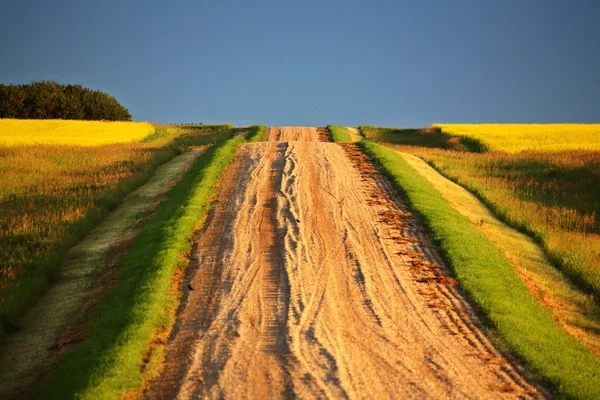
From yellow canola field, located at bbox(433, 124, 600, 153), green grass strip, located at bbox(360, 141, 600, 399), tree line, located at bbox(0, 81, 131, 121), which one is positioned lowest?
green grass strip, located at bbox(360, 141, 600, 399)

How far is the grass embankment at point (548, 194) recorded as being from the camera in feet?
64.1

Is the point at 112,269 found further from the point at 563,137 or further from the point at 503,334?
the point at 563,137

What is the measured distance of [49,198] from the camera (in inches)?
1001

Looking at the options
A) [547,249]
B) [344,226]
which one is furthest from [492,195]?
[344,226]

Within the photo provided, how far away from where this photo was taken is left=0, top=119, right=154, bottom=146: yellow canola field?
44.0 metres

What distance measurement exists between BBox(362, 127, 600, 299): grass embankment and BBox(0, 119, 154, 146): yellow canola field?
21.9 meters

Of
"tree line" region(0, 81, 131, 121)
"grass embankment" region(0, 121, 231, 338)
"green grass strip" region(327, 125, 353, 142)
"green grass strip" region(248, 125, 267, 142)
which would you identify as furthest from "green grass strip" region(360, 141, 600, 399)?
"tree line" region(0, 81, 131, 121)

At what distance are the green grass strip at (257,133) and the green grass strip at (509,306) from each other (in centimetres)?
2302

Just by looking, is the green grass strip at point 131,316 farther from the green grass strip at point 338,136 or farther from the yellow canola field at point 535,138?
the yellow canola field at point 535,138

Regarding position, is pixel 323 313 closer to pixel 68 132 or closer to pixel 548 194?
pixel 548 194

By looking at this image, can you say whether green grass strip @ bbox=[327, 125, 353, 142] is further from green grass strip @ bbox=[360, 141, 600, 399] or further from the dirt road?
the dirt road

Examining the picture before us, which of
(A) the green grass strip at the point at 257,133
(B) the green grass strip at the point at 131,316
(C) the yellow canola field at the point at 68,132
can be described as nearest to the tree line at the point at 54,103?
(C) the yellow canola field at the point at 68,132

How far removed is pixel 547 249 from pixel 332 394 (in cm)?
1291

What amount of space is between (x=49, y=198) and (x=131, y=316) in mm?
14871
